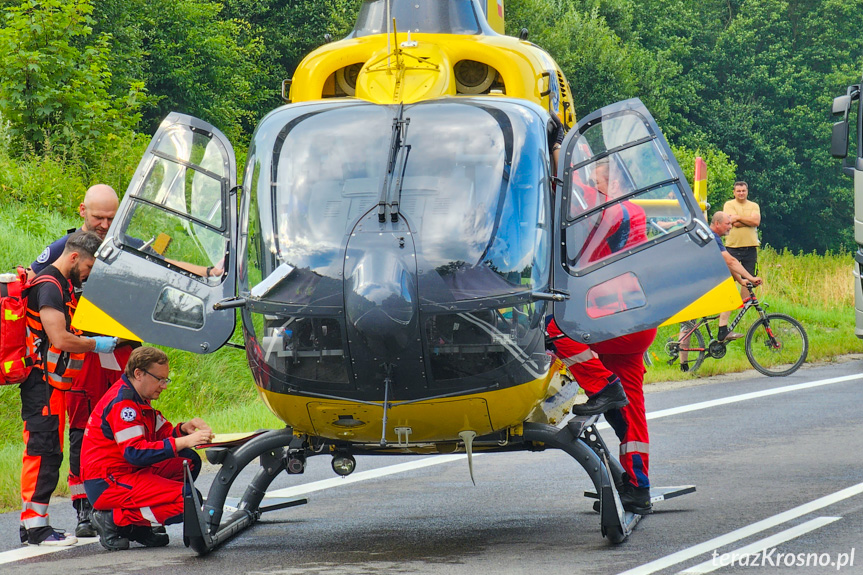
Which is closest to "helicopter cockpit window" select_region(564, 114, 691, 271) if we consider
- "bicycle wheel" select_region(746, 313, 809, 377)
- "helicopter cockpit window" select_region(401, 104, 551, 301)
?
"helicopter cockpit window" select_region(401, 104, 551, 301)

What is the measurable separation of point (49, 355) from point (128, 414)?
2.87ft

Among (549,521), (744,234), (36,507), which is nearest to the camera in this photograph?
(36,507)

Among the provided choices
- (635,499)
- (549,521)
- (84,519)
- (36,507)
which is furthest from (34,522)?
Answer: (635,499)

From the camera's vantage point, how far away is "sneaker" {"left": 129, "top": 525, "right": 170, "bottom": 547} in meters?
6.79

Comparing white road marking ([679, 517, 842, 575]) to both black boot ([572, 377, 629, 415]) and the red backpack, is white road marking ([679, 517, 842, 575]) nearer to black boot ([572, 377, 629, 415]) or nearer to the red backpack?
black boot ([572, 377, 629, 415])

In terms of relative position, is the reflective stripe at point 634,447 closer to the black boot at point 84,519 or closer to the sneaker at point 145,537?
the sneaker at point 145,537

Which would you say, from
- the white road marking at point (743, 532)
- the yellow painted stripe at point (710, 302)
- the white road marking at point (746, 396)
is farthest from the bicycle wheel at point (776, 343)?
the yellow painted stripe at point (710, 302)

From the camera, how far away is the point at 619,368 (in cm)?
721

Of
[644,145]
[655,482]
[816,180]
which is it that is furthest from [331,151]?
[816,180]

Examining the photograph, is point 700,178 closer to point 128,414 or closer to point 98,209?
point 98,209

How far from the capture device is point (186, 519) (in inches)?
249

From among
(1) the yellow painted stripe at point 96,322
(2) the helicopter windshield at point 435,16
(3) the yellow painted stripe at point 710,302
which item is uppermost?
(2) the helicopter windshield at point 435,16

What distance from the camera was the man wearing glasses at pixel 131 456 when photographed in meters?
6.56

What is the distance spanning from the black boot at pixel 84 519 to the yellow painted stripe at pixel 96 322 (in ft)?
3.72
